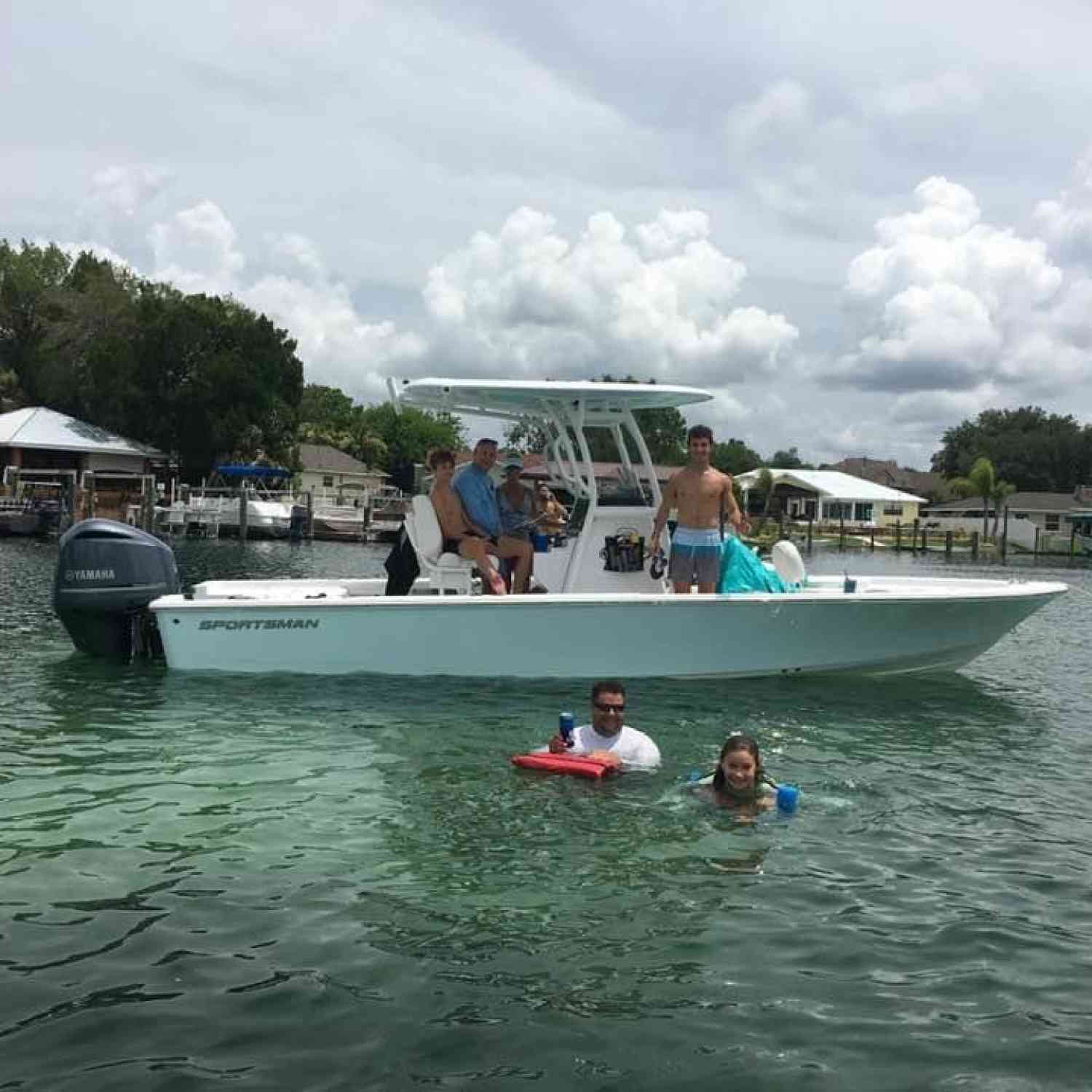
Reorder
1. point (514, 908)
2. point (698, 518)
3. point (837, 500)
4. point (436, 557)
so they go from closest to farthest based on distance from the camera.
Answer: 1. point (514, 908)
2. point (698, 518)
3. point (436, 557)
4. point (837, 500)

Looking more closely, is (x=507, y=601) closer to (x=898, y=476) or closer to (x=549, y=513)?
(x=549, y=513)

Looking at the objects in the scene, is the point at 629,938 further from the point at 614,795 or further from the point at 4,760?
the point at 4,760

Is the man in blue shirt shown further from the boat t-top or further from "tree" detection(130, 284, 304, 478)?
"tree" detection(130, 284, 304, 478)

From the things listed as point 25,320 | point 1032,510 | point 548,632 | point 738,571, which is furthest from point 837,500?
point 548,632

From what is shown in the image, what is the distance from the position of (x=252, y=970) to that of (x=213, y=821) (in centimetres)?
219

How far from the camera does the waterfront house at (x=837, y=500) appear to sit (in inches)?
Answer: 3597

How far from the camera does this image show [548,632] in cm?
1122

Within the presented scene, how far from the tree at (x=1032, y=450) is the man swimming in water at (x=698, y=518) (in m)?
110

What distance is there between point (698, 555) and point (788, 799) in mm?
4413

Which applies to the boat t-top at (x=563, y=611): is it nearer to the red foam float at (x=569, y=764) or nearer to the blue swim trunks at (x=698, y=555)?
the blue swim trunks at (x=698, y=555)

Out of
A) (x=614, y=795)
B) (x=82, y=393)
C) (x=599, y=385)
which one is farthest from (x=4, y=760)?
(x=82, y=393)

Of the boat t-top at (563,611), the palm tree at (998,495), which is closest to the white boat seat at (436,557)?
the boat t-top at (563,611)

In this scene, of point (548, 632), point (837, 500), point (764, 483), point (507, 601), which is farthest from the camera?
point (837, 500)

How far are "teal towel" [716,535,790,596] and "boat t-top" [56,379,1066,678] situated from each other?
0.85 ft
